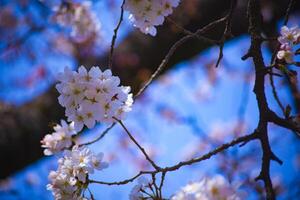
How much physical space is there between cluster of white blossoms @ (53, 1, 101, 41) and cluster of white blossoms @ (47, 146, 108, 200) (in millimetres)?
1575

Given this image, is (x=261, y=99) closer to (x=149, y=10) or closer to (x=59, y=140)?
(x=149, y=10)

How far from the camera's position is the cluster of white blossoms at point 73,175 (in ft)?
5.77

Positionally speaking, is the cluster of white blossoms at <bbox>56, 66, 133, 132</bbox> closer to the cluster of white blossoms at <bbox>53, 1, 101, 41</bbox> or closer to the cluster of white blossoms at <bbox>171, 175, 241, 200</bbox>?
the cluster of white blossoms at <bbox>171, 175, 241, 200</bbox>

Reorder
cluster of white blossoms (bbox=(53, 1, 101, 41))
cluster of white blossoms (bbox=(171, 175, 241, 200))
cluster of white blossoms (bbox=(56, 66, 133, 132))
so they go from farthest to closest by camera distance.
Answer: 1. cluster of white blossoms (bbox=(53, 1, 101, 41))
2. cluster of white blossoms (bbox=(171, 175, 241, 200))
3. cluster of white blossoms (bbox=(56, 66, 133, 132))

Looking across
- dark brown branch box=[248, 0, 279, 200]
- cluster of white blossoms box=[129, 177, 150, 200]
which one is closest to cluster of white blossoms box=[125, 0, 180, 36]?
dark brown branch box=[248, 0, 279, 200]

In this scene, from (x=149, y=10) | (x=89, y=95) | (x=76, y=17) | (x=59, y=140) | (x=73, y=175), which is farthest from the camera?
(x=76, y=17)

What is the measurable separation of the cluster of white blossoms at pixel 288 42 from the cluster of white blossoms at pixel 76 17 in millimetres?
1794

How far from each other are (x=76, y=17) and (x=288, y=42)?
186cm

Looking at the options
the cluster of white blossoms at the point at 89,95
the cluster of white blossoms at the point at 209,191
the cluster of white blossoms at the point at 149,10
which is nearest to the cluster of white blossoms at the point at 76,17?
the cluster of white blossoms at the point at 149,10

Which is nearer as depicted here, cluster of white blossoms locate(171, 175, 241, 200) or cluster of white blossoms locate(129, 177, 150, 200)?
cluster of white blossoms locate(129, 177, 150, 200)

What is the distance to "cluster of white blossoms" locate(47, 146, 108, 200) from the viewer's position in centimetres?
176

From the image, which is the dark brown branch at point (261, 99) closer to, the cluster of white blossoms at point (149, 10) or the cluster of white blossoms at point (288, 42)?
the cluster of white blossoms at point (288, 42)

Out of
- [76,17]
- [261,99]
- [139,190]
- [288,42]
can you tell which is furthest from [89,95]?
[76,17]

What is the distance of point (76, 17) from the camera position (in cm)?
313
